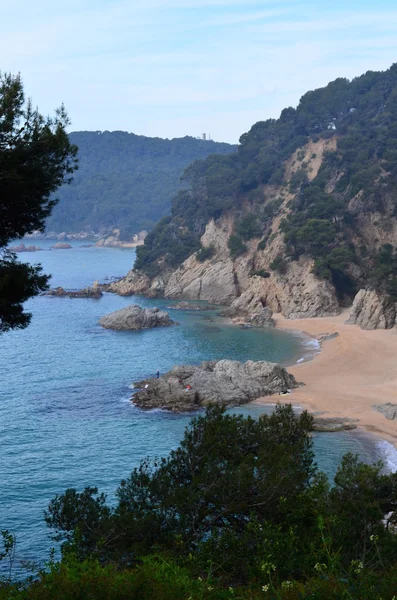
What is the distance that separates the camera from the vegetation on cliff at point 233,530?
7805 millimetres

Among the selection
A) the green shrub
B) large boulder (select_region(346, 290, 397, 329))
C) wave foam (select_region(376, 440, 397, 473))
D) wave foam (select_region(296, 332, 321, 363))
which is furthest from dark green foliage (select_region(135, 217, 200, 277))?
wave foam (select_region(376, 440, 397, 473))

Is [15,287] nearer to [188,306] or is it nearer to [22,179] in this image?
[22,179]

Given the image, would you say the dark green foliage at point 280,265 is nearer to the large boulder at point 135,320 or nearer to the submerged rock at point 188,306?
the submerged rock at point 188,306

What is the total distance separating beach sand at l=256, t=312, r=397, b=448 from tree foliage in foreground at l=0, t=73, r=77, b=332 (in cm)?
2002

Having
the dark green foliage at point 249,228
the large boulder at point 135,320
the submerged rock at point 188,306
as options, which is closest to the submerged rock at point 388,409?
the large boulder at point 135,320

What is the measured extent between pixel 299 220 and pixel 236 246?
9023 mm

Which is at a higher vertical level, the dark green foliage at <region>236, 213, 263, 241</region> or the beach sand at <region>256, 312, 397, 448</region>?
the dark green foliage at <region>236, 213, 263, 241</region>

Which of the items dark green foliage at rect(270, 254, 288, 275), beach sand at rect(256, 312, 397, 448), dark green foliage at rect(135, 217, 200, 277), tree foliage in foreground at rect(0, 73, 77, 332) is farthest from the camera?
dark green foliage at rect(135, 217, 200, 277)

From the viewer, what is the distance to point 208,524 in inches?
511

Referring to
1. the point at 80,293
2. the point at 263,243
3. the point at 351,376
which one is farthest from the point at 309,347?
the point at 80,293

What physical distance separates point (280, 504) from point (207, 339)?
41.6 meters

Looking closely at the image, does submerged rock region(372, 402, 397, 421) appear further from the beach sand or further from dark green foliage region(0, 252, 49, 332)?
dark green foliage region(0, 252, 49, 332)

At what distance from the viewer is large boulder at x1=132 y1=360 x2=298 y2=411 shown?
35906mm

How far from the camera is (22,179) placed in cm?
1325
